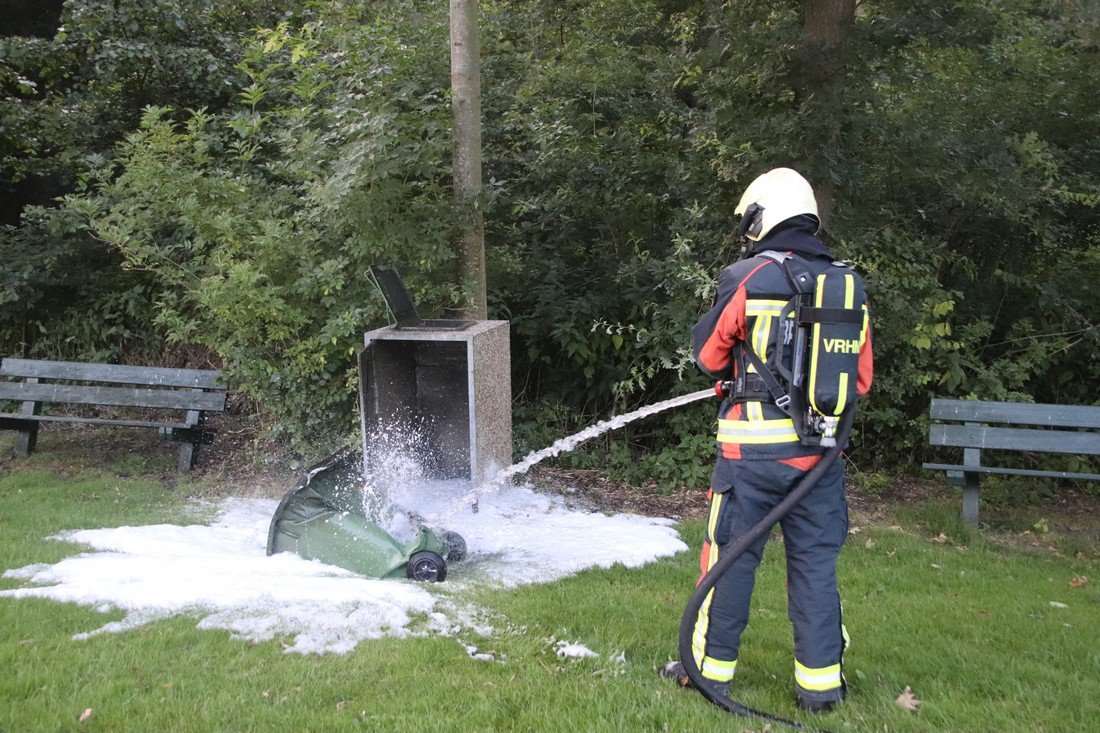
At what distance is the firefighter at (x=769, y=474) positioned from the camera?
10.9ft

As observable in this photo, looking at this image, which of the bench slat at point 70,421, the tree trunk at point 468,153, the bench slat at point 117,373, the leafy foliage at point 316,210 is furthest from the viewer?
the bench slat at point 117,373

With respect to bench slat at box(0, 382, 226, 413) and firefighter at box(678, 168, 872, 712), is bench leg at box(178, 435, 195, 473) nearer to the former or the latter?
bench slat at box(0, 382, 226, 413)

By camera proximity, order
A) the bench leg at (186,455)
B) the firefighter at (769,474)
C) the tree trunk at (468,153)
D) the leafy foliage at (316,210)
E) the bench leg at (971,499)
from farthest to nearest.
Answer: the bench leg at (186,455), the tree trunk at (468,153), the leafy foliage at (316,210), the bench leg at (971,499), the firefighter at (769,474)

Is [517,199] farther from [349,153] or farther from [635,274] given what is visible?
[349,153]

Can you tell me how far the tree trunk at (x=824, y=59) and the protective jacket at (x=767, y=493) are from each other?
3060 mm

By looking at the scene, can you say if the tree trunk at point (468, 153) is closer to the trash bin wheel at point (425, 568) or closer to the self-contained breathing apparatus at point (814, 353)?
the trash bin wheel at point (425, 568)

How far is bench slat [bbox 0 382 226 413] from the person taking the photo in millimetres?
A: 7680

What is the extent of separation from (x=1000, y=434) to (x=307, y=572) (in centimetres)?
456

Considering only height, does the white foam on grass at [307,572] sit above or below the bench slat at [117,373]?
below

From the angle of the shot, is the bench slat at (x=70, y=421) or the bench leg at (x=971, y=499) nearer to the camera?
the bench leg at (x=971, y=499)

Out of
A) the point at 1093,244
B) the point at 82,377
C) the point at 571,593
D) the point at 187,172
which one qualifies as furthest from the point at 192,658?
the point at 1093,244

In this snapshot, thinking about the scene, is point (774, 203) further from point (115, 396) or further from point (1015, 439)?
point (115, 396)

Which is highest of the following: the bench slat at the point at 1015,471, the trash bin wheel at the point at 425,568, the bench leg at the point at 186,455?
the bench slat at the point at 1015,471

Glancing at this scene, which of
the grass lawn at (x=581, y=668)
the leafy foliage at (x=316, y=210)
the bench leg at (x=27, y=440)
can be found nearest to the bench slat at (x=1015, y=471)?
the grass lawn at (x=581, y=668)
